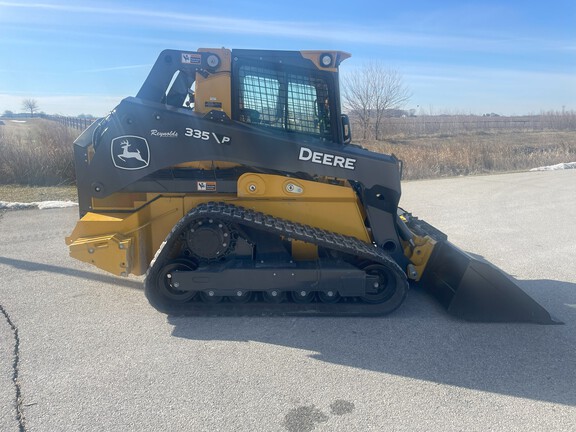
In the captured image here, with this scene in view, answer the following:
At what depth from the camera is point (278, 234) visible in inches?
177

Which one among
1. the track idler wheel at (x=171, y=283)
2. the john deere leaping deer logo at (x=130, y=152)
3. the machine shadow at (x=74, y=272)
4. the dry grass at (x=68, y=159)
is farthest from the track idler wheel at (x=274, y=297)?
the dry grass at (x=68, y=159)

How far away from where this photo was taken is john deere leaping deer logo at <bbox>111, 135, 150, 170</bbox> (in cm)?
467

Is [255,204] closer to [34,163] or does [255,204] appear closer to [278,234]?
[278,234]

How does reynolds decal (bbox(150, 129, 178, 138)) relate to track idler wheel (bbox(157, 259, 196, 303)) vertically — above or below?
above

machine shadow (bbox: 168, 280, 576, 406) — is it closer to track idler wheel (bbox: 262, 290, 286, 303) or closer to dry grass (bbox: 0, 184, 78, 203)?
track idler wheel (bbox: 262, 290, 286, 303)

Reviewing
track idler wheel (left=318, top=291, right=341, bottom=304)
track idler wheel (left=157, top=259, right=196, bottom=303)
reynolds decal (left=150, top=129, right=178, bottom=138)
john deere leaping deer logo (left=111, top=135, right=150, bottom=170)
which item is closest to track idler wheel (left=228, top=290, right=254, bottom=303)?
track idler wheel (left=157, top=259, right=196, bottom=303)

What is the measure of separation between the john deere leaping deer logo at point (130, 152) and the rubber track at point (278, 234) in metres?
0.76

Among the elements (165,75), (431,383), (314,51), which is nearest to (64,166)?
(165,75)

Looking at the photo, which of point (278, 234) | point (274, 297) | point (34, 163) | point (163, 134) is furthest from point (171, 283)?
point (34, 163)

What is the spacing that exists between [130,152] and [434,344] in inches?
133

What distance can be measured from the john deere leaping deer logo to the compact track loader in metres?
0.01

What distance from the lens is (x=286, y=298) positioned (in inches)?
182

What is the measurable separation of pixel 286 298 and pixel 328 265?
1.75ft

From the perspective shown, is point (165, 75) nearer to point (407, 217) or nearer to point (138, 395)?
point (138, 395)
